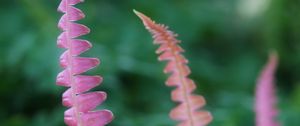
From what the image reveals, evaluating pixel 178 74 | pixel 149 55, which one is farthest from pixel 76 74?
pixel 149 55

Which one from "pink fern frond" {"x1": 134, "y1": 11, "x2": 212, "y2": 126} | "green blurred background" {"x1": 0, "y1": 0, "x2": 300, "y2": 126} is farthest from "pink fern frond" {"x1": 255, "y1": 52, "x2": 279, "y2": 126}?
"green blurred background" {"x1": 0, "y1": 0, "x2": 300, "y2": 126}

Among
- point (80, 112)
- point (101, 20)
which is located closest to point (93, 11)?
point (101, 20)

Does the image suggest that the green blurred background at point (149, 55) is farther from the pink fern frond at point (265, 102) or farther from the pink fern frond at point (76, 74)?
the pink fern frond at point (76, 74)

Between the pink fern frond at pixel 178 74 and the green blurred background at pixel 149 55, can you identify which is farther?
the green blurred background at pixel 149 55

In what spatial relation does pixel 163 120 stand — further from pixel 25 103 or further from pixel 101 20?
pixel 101 20

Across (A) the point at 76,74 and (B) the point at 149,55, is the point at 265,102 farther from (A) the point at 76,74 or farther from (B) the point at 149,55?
(B) the point at 149,55

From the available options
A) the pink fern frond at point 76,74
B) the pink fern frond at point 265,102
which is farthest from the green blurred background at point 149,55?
the pink fern frond at point 76,74

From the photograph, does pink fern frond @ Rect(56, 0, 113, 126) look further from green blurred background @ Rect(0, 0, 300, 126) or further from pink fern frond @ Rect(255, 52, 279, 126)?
green blurred background @ Rect(0, 0, 300, 126)
